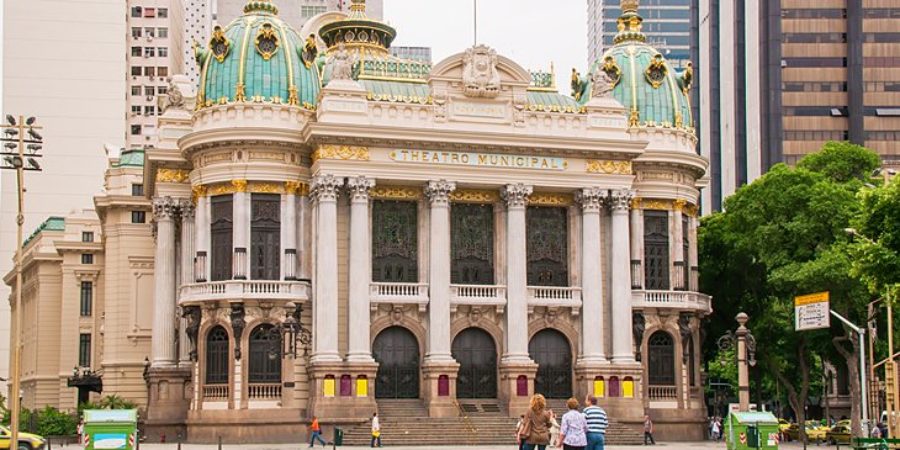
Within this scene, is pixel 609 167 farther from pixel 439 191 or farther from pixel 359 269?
pixel 359 269

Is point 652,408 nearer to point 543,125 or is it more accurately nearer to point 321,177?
point 543,125

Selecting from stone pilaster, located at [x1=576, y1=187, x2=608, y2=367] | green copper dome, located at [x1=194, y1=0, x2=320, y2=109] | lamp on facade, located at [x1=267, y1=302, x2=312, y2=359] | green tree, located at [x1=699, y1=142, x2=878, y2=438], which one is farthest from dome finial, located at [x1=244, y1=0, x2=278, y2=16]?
green tree, located at [x1=699, y1=142, x2=878, y2=438]

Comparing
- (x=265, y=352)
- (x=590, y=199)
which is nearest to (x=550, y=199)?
(x=590, y=199)

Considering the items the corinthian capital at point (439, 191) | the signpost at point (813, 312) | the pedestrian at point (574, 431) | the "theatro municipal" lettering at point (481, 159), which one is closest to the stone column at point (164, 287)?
the "theatro municipal" lettering at point (481, 159)

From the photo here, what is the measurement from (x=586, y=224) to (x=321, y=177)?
560 inches

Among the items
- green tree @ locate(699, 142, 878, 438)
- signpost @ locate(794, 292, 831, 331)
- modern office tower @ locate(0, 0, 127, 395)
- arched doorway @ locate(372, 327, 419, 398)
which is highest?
modern office tower @ locate(0, 0, 127, 395)

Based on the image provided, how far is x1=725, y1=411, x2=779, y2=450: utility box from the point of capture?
51.8 meters

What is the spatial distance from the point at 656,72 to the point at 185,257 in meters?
28.2

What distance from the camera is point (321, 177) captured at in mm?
73812

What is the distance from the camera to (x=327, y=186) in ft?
242

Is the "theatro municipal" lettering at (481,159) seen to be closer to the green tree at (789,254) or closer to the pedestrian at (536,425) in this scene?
the green tree at (789,254)

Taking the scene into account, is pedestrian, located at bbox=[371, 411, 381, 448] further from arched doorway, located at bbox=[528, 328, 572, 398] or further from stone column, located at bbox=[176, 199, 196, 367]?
stone column, located at bbox=[176, 199, 196, 367]

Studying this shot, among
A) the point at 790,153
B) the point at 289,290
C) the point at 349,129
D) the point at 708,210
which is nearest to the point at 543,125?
the point at 349,129

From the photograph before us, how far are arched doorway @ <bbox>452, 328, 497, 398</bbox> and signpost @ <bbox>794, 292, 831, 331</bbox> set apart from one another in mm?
17326
